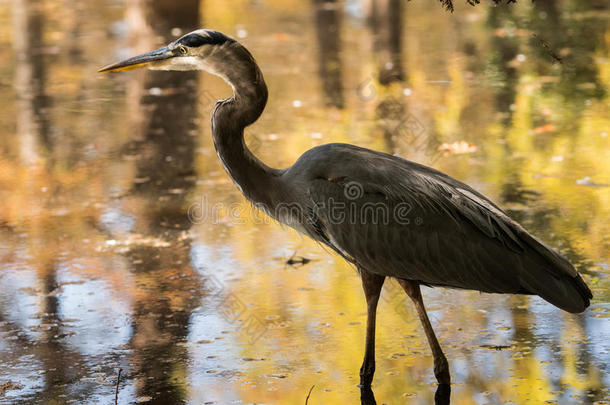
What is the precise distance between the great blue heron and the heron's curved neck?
0.17ft

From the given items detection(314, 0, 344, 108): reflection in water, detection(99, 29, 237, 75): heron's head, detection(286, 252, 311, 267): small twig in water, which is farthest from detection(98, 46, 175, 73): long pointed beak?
detection(314, 0, 344, 108): reflection in water

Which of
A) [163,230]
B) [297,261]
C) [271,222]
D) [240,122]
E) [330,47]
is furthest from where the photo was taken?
[330,47]

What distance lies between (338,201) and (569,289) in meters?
1.27

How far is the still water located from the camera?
5766 mm

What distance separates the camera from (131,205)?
9094 mm

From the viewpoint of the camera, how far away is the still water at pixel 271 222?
18.9 feet

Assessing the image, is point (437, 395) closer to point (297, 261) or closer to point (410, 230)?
point (410, 230)

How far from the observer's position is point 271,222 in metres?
8.68

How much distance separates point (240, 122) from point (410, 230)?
1134mm

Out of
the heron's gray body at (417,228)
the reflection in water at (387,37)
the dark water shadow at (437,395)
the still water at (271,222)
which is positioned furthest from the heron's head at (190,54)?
the reflection in water at (387,37)

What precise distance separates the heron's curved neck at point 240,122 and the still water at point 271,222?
1060mm

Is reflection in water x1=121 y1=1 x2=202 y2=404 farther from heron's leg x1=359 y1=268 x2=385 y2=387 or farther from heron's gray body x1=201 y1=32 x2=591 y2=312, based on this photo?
heron's gray body x1=201 y1=32 x2=591 y2=312

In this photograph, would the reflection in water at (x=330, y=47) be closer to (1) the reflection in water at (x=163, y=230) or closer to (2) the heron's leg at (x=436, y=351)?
(1) the reflection in water at (x=163, y=230)

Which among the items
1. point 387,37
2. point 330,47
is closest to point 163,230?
point 330,47
